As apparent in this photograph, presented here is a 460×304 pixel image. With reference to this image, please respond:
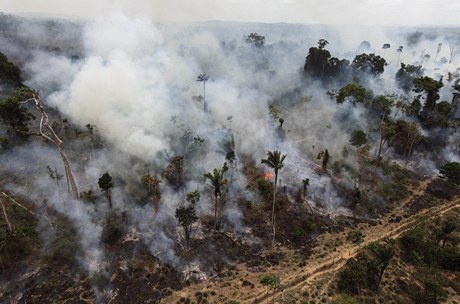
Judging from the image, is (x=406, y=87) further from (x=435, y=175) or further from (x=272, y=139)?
(x=272, y=139)

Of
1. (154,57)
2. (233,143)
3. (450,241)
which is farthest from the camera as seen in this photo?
(154,57)

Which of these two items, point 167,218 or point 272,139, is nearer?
point 167,218

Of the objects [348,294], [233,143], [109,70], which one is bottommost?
[348,294]

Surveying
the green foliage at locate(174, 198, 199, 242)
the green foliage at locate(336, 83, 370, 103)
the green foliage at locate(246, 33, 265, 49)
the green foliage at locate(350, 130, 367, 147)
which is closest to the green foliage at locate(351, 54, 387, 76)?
the green foliage at locate(336, 83, 370, 103)

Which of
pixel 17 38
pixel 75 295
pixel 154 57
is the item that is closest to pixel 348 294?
pixel 75 295

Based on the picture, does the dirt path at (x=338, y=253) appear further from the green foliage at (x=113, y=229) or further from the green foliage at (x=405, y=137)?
the green foliage at (x=113, y=229)

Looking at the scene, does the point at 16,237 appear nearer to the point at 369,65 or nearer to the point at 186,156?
the point at 186,156

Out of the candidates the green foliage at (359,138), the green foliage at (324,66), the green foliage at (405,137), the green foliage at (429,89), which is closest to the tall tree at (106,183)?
the green foliage at (359,138)
